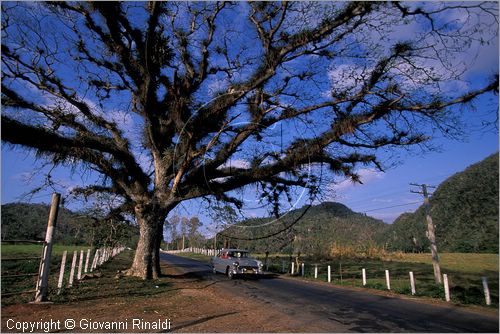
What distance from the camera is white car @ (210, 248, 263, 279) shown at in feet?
73.0

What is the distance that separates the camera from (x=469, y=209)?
22297mm

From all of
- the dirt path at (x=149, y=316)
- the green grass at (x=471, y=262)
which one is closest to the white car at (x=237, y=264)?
the dirt path at (x=149, y=316)

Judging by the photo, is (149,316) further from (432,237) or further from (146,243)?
(432,237)

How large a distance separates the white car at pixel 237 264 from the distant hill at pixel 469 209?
12508 millimetres

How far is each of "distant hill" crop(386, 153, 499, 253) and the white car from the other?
1251 cm

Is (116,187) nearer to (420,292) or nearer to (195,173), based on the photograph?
(195,173)

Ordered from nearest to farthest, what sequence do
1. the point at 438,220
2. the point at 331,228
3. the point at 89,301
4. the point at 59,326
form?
the point at 59,326 < the point at 89,301 < the point at 438,220 < the point at 331,228

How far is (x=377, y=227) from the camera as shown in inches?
4242

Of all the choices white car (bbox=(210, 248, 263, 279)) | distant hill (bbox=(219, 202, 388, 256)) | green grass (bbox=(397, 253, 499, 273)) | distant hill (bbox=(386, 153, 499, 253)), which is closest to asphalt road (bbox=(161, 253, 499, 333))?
distant hill (bbox=(219, 202, 388, 256))

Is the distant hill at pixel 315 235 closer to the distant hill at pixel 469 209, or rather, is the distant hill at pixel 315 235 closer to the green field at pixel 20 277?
the distant hill at pixel 469 209

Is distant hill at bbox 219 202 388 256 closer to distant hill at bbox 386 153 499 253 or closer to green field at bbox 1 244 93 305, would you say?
distant hill at bbox 386 153 499 253

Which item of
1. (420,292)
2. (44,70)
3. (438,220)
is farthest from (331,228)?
(44,70)

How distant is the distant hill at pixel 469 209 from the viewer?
1820 centimetres

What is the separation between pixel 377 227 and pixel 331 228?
4285 centimetres
